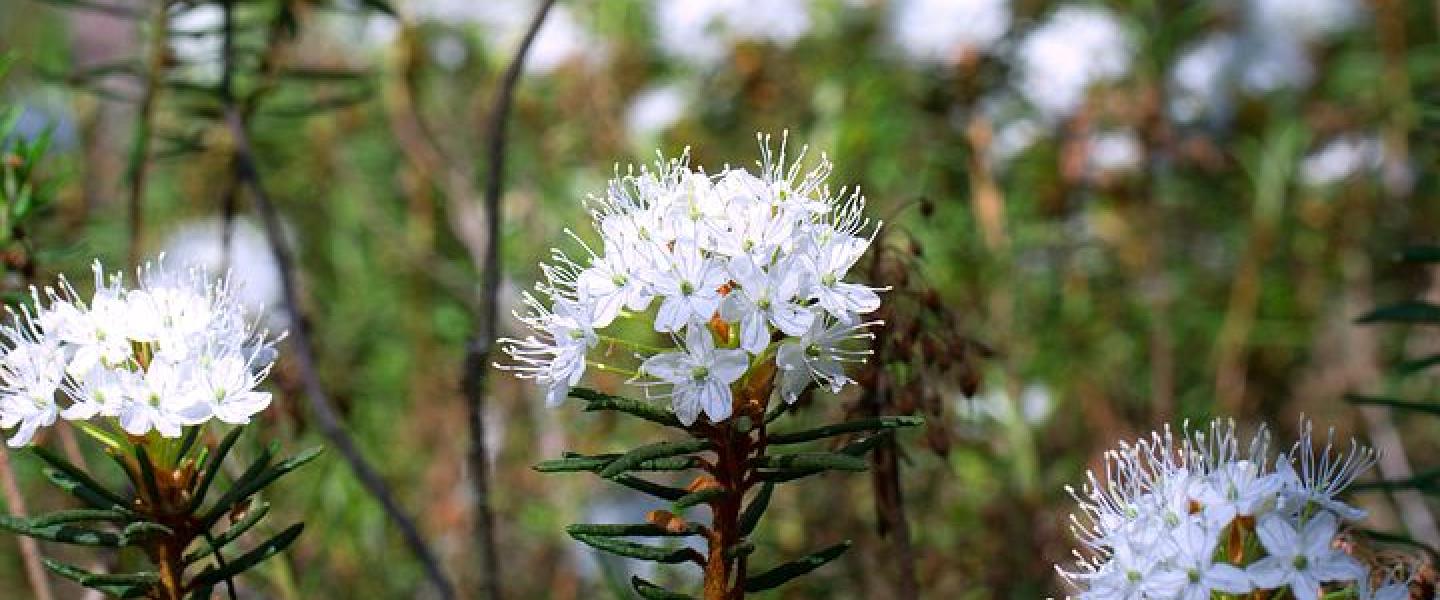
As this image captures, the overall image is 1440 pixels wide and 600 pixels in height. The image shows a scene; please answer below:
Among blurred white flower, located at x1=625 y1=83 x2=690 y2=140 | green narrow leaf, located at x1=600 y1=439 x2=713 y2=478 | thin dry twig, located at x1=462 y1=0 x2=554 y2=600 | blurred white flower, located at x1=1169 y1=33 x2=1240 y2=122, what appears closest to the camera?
green narrow leaf, located at x1=600 y1=439 x2=713 y2=478

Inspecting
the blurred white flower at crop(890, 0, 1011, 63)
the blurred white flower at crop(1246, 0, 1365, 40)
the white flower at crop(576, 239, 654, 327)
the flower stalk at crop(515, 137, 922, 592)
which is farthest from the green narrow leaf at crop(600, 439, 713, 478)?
the blurred white flower at crop(1246, 0, 1365, 40)

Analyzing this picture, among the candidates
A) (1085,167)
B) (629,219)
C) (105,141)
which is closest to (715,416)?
(629,219)

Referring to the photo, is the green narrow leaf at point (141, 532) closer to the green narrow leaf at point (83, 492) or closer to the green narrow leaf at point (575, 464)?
the green narrow leaf at point (83, 492)

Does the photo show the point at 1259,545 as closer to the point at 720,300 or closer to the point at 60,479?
the point at 720,300

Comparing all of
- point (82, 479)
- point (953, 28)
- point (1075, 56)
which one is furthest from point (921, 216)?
point (82, 479)

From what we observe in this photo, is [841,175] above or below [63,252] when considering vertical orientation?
above

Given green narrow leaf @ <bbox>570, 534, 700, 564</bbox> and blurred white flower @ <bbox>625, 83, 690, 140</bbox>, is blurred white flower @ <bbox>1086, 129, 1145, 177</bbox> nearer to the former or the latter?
blurred white flower @ <bbox>625, 83, 690, 140</bbox>

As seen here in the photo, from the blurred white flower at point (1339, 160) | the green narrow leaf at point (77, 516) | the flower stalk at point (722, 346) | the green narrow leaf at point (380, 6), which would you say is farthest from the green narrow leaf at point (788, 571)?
the blurred white flower at point (1339, 160)
